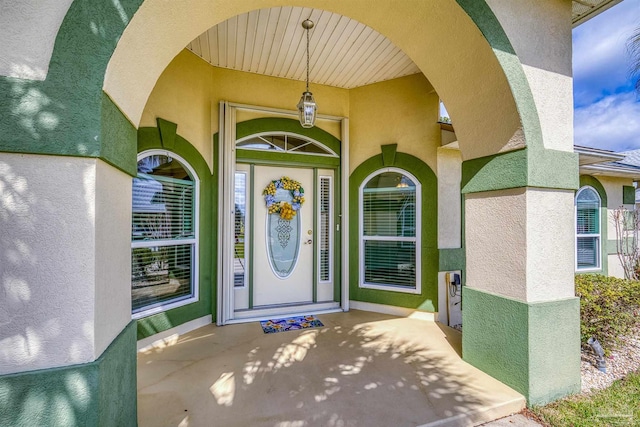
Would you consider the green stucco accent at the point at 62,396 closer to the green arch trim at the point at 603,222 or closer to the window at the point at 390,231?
the window at the point at 390,231

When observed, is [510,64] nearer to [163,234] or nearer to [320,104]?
[320,104]

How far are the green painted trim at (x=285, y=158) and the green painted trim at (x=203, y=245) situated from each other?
0.62m

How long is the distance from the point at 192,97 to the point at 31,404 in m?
3.71

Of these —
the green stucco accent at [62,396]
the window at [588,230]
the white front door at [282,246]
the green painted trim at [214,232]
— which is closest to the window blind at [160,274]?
the green painted trim at [214,232]

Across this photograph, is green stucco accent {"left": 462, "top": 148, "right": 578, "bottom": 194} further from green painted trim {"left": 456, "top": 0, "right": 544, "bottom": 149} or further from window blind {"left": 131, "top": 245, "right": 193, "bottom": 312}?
window blind {"left": 131, "top": 245, "right": 193, "bottom": 312}

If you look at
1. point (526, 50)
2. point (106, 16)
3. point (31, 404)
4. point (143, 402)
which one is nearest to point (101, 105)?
point (106, 16)

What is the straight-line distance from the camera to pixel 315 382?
278 centimetres

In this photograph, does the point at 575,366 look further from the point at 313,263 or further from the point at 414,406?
the point at 313,263

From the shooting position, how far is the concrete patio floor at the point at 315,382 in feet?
7.63

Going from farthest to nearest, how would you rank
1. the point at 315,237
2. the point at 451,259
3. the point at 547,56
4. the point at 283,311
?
the point at 315,237
the point at 283,311
the point at 451,259
the point at 547,56

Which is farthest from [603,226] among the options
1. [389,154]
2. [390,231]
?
[389,154]

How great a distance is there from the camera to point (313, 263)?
199 inches

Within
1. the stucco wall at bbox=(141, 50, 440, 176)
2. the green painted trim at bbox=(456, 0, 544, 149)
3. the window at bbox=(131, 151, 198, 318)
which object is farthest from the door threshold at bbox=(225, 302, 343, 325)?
the green painted trim at bbox=(456, 0, 544, 149)

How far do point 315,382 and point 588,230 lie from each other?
7.19m
